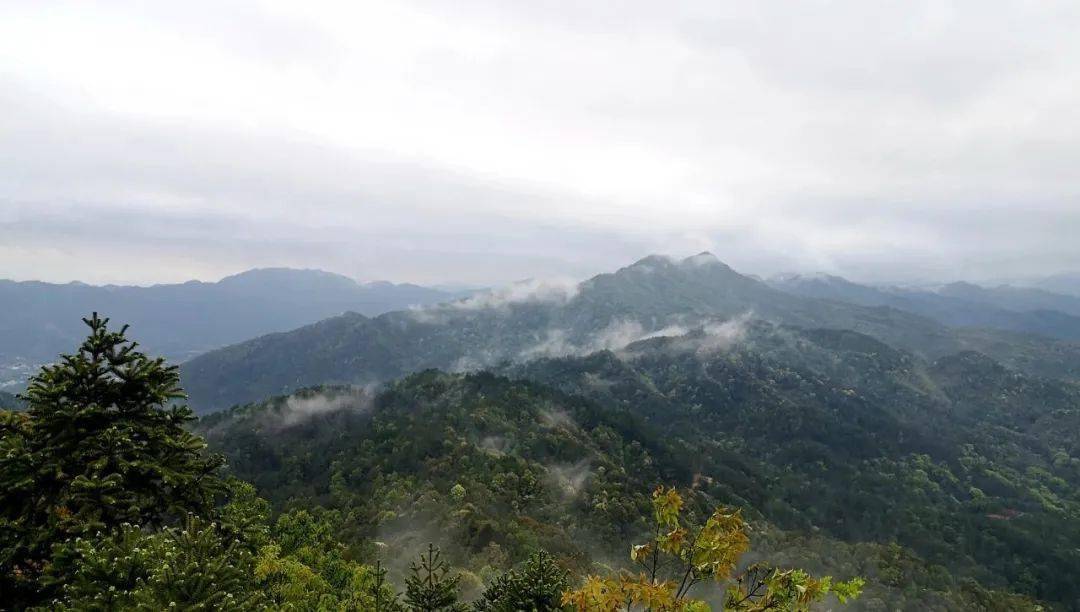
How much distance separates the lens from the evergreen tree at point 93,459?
77.8ft

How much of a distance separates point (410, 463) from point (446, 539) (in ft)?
220

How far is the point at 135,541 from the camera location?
2156 centimetres

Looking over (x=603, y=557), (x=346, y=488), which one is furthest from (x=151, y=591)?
(x=346, y=488)

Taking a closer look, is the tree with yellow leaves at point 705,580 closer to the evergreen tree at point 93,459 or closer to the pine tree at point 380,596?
the evergreen tree at point 93,459

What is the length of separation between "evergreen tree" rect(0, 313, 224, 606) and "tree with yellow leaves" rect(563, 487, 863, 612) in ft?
75.6

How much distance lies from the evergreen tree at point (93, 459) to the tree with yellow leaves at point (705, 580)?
2305cm

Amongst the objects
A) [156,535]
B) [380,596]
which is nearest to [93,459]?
[156,535]

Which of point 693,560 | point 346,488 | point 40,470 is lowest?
point 346,488

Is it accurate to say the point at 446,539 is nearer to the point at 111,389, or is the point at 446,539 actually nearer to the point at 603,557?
the point at 603,557

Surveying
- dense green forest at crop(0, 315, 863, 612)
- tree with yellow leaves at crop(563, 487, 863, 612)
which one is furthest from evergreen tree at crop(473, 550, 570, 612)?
tree with yellow leaves at crop(563, 487, 863, 612)

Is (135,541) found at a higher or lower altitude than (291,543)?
higher

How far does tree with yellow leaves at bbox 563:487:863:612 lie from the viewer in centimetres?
1025

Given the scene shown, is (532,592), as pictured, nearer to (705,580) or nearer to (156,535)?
(156,535)

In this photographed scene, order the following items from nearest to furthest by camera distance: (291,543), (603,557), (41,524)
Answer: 1. (41,524)
2. (291,543)
3. (603,557)
